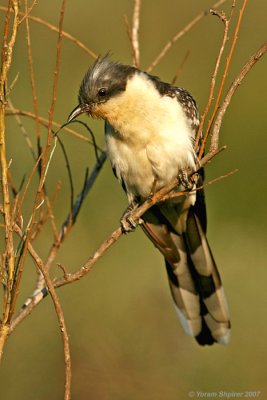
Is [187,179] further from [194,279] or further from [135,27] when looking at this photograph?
[194,279]

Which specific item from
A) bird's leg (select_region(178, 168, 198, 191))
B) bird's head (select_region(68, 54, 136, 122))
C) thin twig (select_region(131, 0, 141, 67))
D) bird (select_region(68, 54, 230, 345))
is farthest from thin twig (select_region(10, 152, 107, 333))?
thin twig (select_region(131, 0, 141, 67))

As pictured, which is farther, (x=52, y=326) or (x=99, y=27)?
(x=99, y=27)

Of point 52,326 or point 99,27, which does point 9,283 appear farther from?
point 99,27

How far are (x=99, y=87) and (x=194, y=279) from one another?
1.70 metres

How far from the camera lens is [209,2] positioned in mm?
9672

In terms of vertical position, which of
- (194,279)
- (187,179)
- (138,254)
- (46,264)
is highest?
(138,254)

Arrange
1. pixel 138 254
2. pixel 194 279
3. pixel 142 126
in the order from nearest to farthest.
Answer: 1. pixel 142 126
2. pixel 194 279
3. pixel 138 254

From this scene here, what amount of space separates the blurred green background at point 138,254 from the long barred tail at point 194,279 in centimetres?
45

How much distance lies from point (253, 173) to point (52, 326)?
9.75ft

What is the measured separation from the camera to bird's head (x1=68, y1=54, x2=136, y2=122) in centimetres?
518

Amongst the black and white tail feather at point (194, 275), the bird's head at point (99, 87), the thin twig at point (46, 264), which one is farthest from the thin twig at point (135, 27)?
the black and white tail feather at point (194, 275)

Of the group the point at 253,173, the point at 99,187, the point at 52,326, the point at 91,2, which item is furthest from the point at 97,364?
the point at 91,2

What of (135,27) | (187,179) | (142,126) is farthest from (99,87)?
(187,179)

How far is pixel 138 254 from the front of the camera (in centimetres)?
760
